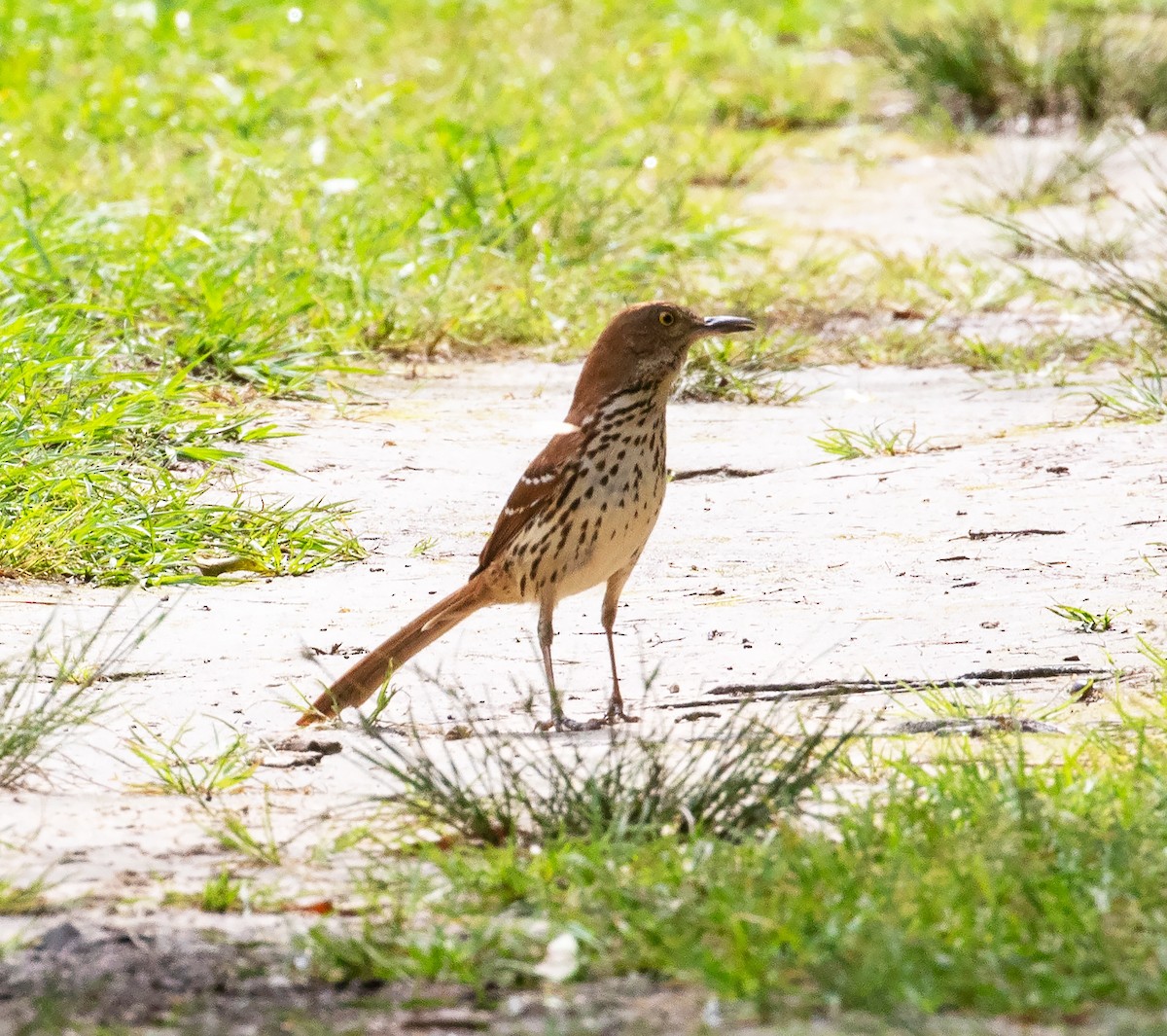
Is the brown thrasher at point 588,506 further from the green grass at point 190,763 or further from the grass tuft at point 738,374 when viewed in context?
the grass tuft at point 738,374

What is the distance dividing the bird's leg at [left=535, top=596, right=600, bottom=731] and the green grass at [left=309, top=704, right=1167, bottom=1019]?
82 centimetres

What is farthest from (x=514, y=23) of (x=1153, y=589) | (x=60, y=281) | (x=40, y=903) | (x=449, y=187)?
(x=40, y=903)

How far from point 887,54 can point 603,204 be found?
479 centimetres

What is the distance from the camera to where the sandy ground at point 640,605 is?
3.79m

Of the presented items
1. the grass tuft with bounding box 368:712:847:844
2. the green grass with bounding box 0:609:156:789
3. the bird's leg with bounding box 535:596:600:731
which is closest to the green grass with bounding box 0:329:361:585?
the green grass with bounding box 0:609:156:789

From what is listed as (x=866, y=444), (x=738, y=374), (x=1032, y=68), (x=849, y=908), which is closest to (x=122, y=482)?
(x=866, y=444)

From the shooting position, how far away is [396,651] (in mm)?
4777

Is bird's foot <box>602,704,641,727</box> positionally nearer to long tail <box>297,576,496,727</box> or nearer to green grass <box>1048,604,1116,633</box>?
long tail <box>297,576,496,727</box>

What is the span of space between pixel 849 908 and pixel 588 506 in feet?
5.66

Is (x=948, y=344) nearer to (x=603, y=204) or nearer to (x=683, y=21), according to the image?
(x=603, y=204)

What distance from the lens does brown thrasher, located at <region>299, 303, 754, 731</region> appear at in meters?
4.67

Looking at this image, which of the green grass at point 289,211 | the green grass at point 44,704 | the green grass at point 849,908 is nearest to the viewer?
the green grass at point 849,908

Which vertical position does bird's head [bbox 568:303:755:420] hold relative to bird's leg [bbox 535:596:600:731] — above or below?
above

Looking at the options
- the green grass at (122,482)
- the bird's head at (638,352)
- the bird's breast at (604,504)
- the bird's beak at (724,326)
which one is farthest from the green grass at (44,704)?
the bird's beak at (724,326)
